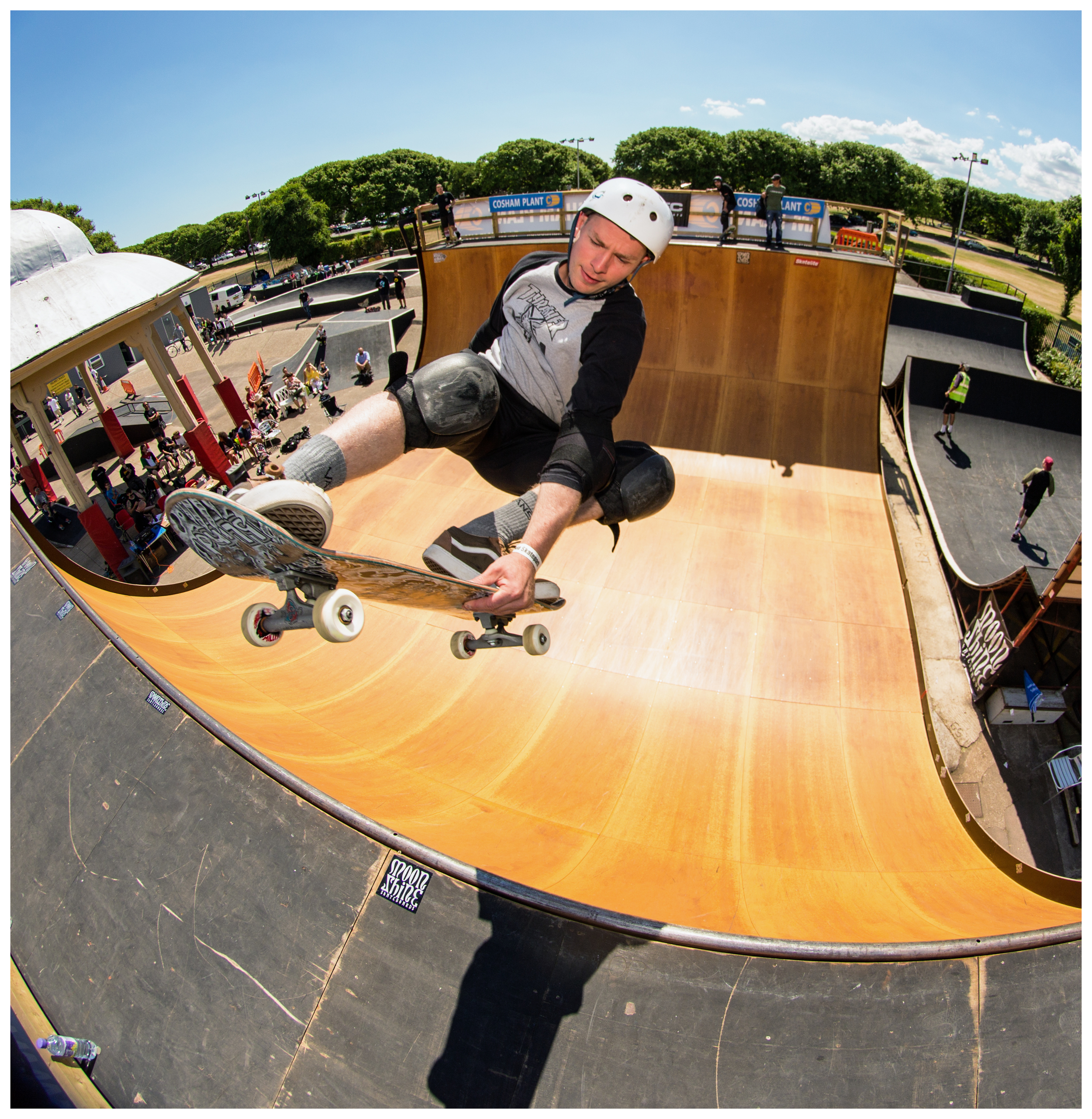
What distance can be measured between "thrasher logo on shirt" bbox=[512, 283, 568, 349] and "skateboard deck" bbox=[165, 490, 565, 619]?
Answer: 1.62 m

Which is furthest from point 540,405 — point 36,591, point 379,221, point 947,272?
point 379,221

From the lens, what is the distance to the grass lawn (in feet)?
150

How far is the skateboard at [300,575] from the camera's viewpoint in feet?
8.59

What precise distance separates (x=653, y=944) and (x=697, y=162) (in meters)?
71.2

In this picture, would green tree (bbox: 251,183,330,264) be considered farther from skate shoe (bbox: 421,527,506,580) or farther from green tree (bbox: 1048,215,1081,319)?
skate shoe (bbox: 421,527,506,580)

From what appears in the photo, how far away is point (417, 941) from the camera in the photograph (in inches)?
135

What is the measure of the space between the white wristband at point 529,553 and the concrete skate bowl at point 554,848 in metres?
2.14

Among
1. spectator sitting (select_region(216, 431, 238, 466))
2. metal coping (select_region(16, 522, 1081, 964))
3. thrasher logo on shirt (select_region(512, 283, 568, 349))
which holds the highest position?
thrasher logo on shirt (select_region(512, 283, 568, 349))

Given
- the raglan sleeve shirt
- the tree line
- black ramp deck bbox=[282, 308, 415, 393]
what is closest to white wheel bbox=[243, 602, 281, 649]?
the raglan sleeve shirt

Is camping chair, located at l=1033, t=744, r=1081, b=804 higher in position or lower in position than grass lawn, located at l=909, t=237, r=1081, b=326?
lower

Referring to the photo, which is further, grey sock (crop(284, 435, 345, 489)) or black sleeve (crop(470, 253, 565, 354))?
black sleeve (crop(470, 253, 565, 354))

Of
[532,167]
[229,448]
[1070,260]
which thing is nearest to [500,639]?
[229,448]

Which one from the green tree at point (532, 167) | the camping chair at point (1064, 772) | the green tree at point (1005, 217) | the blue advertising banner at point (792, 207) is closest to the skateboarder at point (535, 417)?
the camping chair at point (1064, 772)

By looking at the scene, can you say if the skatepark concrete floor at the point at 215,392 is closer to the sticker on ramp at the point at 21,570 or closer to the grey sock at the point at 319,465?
the sticker on ramp at the point at 21,570
